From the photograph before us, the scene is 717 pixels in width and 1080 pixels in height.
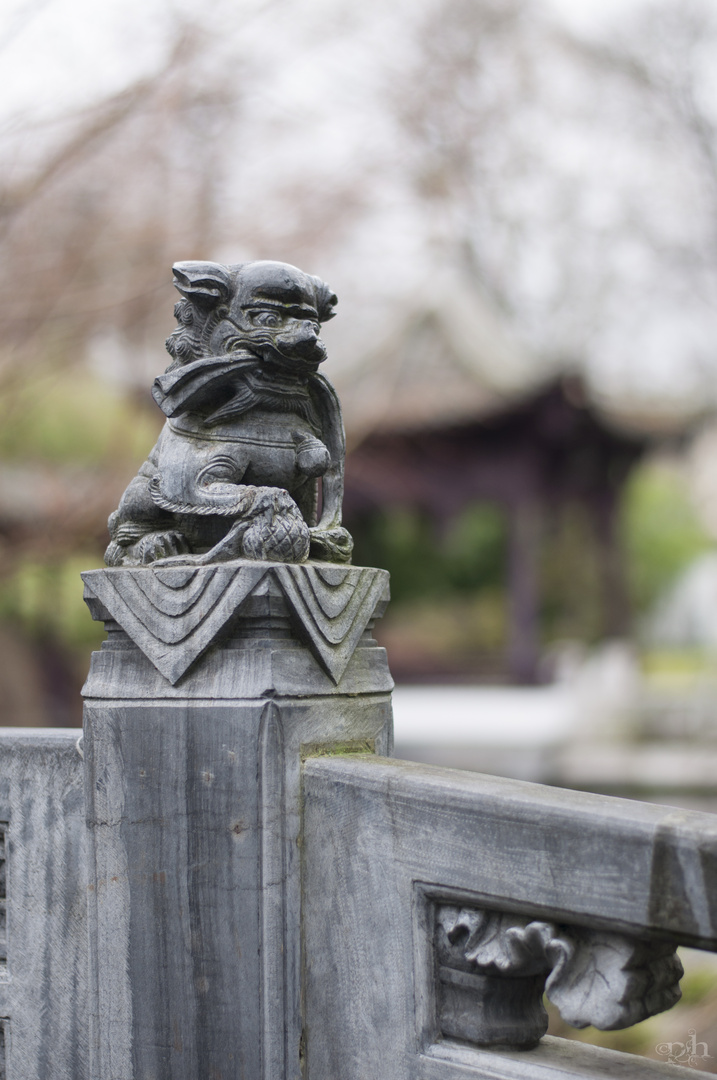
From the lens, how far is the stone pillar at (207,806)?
1.74 m

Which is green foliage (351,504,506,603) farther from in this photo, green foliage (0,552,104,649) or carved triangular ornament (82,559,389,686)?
carved triangular ornament (82,559,389,686)

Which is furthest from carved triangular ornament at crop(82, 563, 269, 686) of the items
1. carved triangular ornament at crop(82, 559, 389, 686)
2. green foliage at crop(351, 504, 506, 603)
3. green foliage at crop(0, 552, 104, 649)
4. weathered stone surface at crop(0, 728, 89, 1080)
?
green foliage at crop(351, 504, 506, 603)

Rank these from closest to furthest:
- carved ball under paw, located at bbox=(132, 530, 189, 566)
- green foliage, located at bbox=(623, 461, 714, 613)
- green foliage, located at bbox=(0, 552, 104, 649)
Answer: carved ball under paw, located at bbox=(132, 530, 189, 566) < green foliage, located at bbox=(0, 552, 104, 649) < green foliage, located at bbox=(623, 461, 714, 613)

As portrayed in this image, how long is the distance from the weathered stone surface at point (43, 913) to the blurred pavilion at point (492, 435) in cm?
869

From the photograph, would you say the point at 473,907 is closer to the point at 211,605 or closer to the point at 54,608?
the point at 211,605

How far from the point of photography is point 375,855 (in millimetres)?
1737

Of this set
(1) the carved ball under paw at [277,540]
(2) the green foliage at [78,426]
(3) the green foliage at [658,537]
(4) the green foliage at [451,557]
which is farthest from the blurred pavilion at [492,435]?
(3) the green foliage at [658,537]

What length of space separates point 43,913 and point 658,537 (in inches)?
985

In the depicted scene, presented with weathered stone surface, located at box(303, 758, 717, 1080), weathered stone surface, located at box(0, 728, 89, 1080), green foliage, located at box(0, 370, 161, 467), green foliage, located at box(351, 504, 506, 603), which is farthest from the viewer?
green foliage, located at box(351, 504, 506, 603)

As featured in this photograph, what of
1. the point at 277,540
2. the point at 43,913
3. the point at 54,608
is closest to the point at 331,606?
the point at 277,540

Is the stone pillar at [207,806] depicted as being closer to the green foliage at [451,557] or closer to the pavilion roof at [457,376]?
the pavilion roof at [457,376]

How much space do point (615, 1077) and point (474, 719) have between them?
8757 mm

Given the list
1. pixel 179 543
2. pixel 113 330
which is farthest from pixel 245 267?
pixel 113 330

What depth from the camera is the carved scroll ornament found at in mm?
1447
